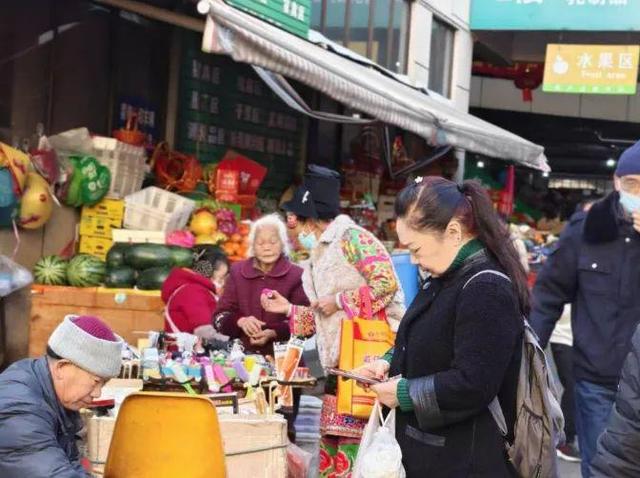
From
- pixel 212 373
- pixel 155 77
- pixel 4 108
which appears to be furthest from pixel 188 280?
pixel 155 77

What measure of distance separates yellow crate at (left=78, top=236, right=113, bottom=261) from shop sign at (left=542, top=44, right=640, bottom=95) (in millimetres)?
10086

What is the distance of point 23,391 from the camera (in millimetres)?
3465

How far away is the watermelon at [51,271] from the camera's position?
9.72m

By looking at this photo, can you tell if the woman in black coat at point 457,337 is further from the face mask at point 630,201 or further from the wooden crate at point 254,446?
the face mask at point 630,201

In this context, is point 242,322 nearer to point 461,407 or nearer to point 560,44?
point 461,407

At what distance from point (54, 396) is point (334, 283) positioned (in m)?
2.48

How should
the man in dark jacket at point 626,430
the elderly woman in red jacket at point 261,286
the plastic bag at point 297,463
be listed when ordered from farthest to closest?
the elderly woman in red jacket at point 261,286 < the plastic bag at point 297,463 < the man in dark jacket at point 626,430

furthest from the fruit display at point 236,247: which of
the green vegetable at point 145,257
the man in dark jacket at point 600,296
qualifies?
the man in dark jacket at point 600,296

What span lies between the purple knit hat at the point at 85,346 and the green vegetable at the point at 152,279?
19.5 ft

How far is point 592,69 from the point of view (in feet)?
60.0

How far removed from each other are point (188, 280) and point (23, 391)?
4.26m

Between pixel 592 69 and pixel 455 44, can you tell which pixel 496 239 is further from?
pixel 455 44

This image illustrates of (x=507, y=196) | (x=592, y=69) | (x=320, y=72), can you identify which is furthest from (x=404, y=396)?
(x=507, y=196)

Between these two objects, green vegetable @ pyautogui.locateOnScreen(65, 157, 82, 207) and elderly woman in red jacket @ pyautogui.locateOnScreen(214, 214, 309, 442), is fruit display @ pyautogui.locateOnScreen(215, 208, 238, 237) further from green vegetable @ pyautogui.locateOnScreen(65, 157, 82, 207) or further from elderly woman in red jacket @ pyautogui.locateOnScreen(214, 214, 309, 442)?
elderly woman in red jacket @ pyautogui.locateOnScreen(214, 214, 309, 442)
